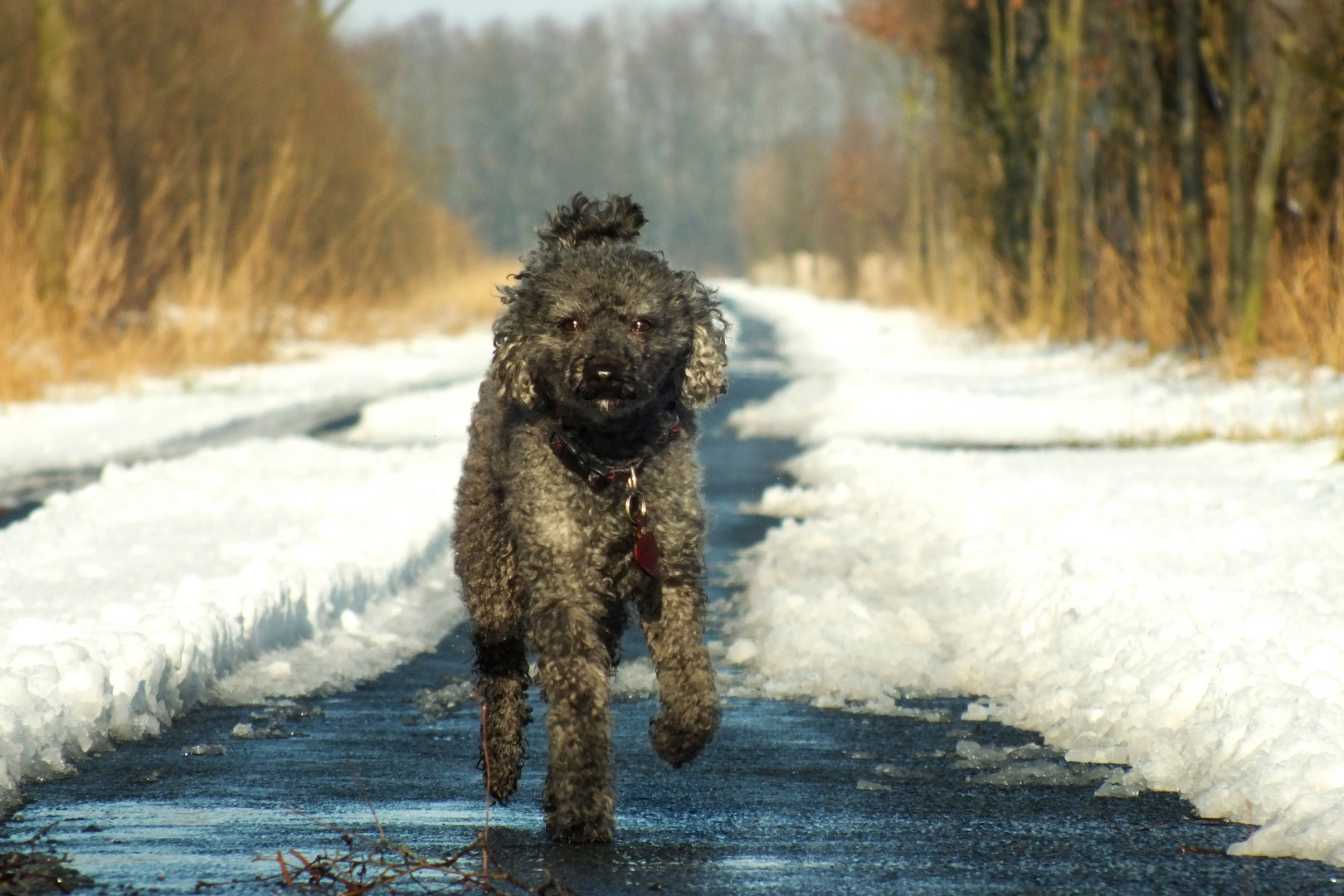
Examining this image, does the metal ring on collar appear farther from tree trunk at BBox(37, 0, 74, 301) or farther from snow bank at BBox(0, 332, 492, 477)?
tree trunk at BBox(37, 0, 74, 301)

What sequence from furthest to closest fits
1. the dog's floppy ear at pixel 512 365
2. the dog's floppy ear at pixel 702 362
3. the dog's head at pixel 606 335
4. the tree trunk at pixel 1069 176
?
1. the tree trunk at pixel 1069 176
2. the dog's floppy ear at pixel 702 362
3. the dog's floppy ear at pixel 512 365
4. the dog's head at pixel 606 335

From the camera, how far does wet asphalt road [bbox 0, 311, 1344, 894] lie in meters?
4.33

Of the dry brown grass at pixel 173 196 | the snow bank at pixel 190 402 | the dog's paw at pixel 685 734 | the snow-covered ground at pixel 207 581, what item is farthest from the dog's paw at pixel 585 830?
the dry brown grass at pixel 173 196

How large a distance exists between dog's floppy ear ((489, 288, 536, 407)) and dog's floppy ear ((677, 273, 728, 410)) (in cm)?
45

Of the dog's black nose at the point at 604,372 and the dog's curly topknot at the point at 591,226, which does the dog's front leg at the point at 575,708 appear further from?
the dog's curly topknot at the point at 591,226

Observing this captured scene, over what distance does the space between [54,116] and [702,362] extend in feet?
64.1

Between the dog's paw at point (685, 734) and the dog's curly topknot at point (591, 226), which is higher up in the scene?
the dog's curly topknot at point (591, 226)

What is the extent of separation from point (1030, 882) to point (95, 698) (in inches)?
120

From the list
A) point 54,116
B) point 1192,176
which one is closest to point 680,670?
point 1192,176

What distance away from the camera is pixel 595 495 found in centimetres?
520

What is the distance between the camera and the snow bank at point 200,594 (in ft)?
19.3

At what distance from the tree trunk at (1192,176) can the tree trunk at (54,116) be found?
13030 millimetres

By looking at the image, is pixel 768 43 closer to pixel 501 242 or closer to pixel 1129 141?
pixel 501 242

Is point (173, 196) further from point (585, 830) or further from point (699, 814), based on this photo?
point (585, 830)
